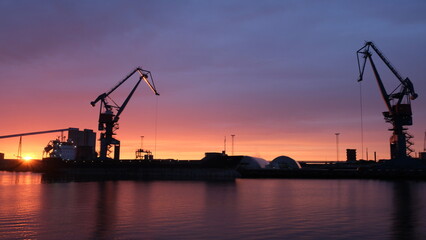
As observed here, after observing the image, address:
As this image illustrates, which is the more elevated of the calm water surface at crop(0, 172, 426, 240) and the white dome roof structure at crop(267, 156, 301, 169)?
the white dome roof structure at crop(267, 156, 301, 169)

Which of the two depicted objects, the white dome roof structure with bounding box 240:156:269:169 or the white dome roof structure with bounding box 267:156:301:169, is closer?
the white dome roof structure with bounding box 240:156:269:169

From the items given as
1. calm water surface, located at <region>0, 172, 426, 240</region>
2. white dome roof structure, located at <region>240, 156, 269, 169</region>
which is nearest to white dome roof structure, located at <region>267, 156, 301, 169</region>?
white dome roof structure, located at <region>240, 156, 269, 169</region>

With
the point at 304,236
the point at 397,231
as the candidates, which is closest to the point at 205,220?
the point at 304,236

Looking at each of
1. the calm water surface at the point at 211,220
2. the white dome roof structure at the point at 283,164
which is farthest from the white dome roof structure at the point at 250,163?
the calm water surface at the point at 211,220

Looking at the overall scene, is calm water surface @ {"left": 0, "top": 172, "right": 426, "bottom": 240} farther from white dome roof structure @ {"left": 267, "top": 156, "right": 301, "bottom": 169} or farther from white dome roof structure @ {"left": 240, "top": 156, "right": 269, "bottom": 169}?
white dome roof structure @ {"left": 267, "top": 156, "right": 301, "bottom": 169}

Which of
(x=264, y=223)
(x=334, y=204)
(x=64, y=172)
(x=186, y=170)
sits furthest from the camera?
(x=64, y=172)

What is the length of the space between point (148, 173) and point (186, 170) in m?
17.7

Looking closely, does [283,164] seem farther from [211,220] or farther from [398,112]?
[211,220]

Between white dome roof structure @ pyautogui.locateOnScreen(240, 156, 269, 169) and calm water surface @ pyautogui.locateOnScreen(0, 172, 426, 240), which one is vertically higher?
white dome roof structure @ pyautogui.locateOnScreen(240, 156, 269, 169)

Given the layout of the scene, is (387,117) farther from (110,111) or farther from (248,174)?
(110,111)

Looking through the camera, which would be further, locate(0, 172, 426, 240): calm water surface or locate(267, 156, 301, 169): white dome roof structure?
locate(267, 156, 301, 169): white dome roof structure

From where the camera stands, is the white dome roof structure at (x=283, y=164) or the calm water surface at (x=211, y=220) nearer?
the calm water surface at (x=211, y=220)

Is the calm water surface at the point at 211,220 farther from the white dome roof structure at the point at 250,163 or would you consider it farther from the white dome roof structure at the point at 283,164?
the white dome roof structure at the point at 283,164

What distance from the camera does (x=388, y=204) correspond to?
52.1m
